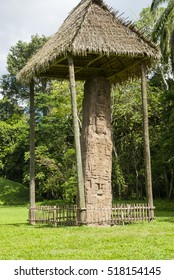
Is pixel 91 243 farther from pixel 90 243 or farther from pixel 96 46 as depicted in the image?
pixel 96 46

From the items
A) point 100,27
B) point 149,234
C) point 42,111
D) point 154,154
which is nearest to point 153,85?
point 154,154

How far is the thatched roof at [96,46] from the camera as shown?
11375 millimetres

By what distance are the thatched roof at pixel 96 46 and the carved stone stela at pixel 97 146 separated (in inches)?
41.4

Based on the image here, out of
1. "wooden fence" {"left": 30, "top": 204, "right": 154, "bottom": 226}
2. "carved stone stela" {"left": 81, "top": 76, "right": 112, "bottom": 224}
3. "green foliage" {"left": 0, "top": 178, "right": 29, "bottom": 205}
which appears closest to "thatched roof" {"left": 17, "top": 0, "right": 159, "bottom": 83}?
"carved stone stela" {"left": 81, "top": 76, "right": 112, "bottom": 224}

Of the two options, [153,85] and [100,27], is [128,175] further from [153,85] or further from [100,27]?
[100,27]

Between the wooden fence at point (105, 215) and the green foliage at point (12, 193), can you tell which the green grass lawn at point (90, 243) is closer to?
the wooden fence at point (105, 215)

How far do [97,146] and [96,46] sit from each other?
9.87ft

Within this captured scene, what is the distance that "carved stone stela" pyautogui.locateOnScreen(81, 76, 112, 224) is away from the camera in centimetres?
1220

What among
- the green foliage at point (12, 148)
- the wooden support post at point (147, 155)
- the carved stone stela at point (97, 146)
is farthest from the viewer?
the green foliage at point (12, 148)

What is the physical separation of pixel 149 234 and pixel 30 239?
2.69m

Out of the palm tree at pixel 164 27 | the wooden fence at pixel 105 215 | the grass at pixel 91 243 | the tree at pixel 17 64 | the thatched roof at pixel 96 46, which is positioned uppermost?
the tree at pixel 17 64

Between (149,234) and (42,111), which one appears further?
(42,111)

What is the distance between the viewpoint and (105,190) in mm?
12469

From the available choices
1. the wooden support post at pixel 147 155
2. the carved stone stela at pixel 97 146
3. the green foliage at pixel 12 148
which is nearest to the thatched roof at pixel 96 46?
the wooden support post at pixel 147 155
